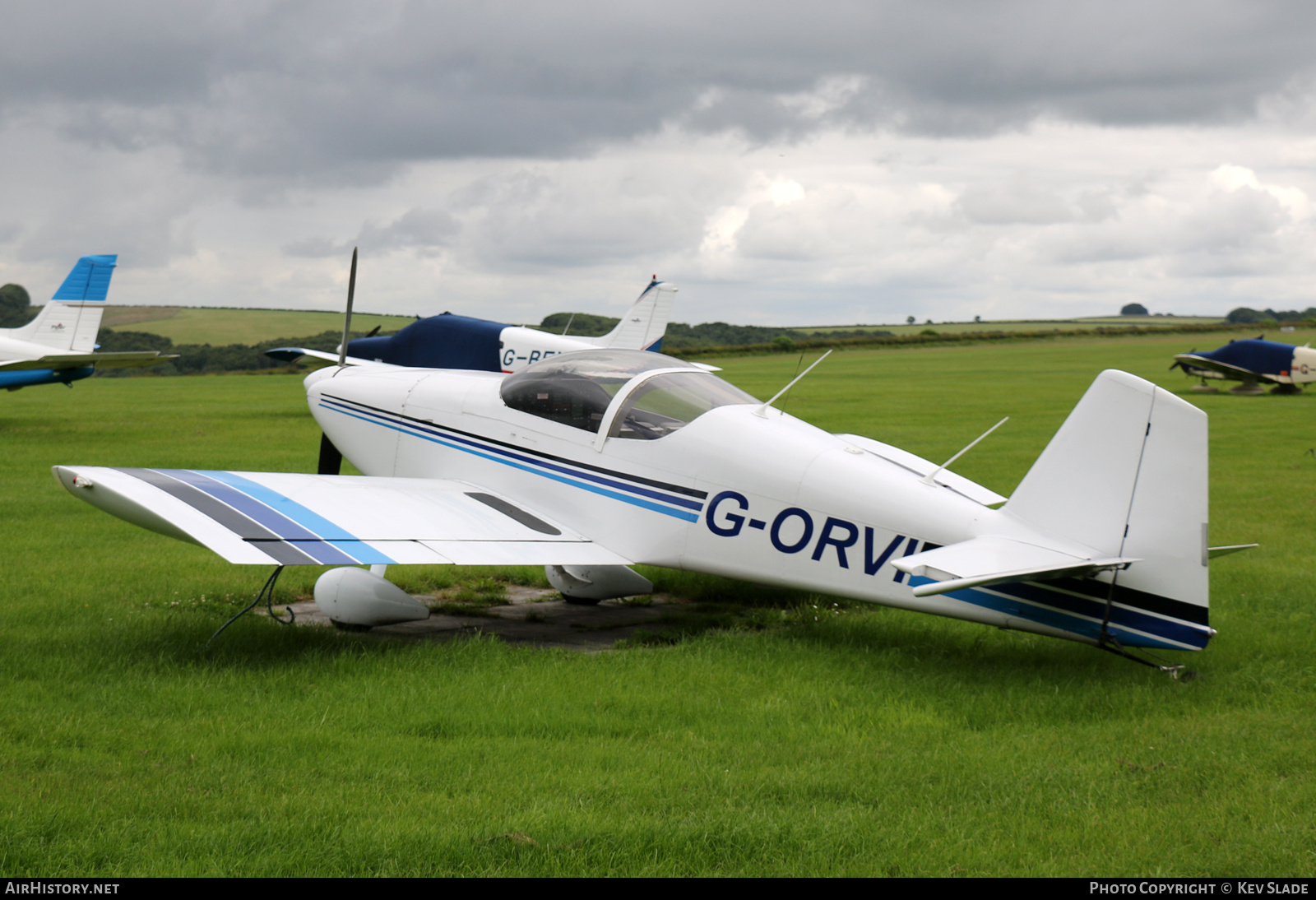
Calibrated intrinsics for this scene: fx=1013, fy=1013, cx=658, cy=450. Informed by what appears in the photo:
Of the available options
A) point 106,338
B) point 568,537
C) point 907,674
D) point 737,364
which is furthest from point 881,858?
point 106,338

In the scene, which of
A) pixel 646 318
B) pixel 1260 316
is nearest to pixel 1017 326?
pixel 1260 316

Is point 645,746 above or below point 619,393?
below

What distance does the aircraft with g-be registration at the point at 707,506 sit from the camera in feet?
15.7

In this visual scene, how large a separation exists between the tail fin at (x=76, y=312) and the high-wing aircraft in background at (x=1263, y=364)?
102ft

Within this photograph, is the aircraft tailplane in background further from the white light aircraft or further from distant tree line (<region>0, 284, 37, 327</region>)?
distant tree line (<region>0, 284, 37, 327</region>)

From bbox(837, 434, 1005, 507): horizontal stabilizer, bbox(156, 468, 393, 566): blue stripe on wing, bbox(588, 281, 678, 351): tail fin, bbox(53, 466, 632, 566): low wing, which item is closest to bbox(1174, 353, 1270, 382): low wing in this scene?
bbox(588, 281, 678, 351): tail fin

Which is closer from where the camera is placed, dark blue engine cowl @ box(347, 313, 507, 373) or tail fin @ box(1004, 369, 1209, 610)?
tail fin @ box(1004, 369, 1209, 610)

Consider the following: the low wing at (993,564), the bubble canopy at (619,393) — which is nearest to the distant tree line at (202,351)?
the bubble canopy at (619,393)

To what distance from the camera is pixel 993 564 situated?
4.65 metres

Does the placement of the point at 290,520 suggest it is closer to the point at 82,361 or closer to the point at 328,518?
the point at 328,518

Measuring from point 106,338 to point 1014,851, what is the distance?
8103 cm

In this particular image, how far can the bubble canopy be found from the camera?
633cm

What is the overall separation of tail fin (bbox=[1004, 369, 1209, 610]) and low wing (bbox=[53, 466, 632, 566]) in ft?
8.61

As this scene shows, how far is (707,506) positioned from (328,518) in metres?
2.17
